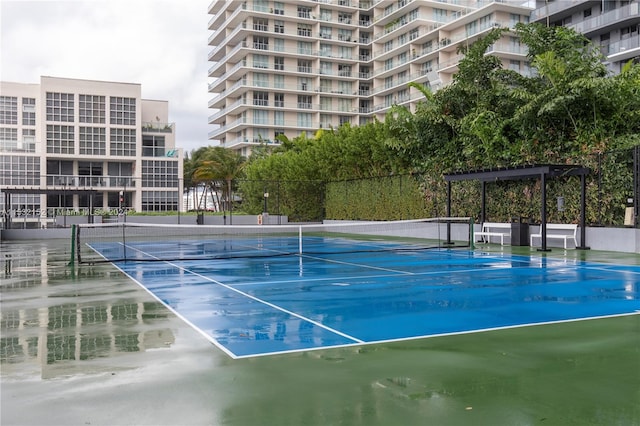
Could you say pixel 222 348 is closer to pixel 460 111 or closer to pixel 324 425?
pixel 324 425

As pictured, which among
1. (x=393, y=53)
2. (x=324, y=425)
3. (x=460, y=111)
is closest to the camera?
(x=324, y=425)

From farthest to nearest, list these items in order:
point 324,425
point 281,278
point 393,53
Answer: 1. point 393,53
2. point 281,278
3. point 324,425

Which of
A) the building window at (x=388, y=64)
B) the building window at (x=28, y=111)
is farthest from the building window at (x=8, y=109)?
the building window at (x=388, y=64)

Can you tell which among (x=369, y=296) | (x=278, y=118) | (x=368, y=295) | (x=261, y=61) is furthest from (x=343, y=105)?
A: (x=369, y=296)

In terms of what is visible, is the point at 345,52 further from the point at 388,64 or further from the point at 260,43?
the point at 260,43

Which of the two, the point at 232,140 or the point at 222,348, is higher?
the point at 232,140

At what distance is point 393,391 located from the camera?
17.3 feet

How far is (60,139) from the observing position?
72.1 meters

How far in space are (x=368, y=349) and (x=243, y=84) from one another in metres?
87.9

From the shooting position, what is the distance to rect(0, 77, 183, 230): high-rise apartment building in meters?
69.2

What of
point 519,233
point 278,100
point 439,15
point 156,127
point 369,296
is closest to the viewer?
point 369,296

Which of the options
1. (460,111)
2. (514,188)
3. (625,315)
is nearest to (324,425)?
(625,315)

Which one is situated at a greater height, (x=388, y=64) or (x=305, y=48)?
(x=305, y=48)

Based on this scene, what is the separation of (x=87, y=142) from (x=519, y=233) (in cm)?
6103
